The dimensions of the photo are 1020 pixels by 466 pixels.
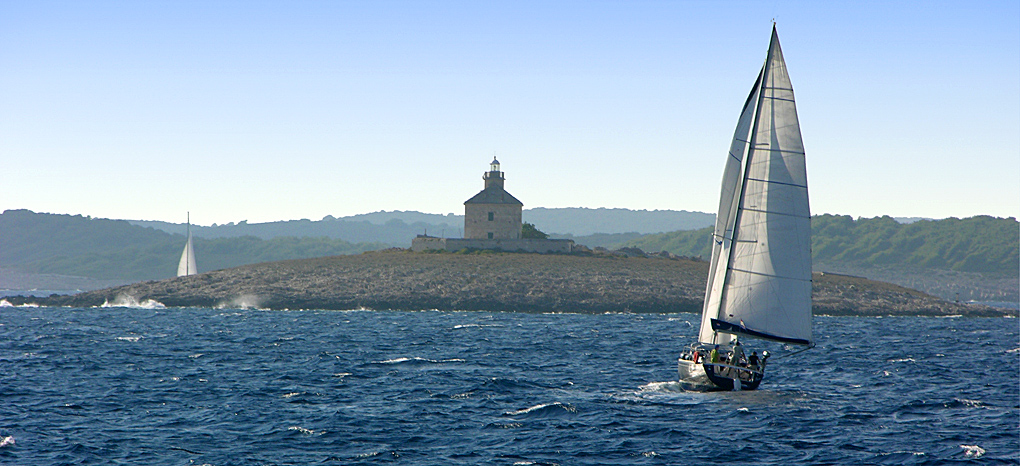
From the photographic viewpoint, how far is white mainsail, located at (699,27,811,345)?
110 feet

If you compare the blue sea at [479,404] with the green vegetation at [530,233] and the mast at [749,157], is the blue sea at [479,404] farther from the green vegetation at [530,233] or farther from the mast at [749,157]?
the green vegetation at [530,233]

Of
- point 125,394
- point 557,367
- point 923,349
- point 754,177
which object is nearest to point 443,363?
point 557,367

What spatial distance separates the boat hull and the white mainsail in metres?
2.06

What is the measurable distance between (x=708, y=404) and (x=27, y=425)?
22448 millimetres

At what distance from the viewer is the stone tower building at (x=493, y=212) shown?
408ft

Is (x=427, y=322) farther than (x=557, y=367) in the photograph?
Yes

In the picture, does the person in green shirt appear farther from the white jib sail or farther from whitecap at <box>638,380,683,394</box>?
the white jib sail

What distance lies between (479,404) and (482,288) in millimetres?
76344

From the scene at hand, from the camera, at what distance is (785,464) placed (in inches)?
955

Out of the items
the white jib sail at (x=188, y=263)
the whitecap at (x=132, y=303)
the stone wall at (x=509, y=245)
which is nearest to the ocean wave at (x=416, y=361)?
the whitecap at (x=132, y=303)

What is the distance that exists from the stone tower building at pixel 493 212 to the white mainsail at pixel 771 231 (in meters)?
90.0

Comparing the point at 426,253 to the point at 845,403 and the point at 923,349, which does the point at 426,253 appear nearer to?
the point at 923,349

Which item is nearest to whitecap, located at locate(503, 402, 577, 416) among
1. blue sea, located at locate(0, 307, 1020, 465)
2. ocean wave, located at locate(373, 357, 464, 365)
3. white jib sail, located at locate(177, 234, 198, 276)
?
blue sea, located at locate(0, 307, 1020, 465)

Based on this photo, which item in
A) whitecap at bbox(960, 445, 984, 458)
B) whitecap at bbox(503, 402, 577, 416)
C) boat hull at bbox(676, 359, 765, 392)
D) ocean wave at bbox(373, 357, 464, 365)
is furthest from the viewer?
ocean wave at bbox(373, 357, 464, 365)
